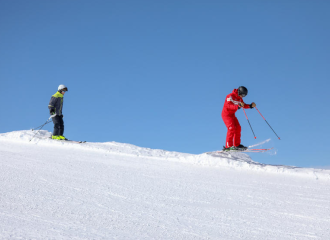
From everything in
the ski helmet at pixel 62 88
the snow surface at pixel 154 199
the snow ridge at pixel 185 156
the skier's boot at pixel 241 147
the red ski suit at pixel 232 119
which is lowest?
the snow surface at pixel 154 199

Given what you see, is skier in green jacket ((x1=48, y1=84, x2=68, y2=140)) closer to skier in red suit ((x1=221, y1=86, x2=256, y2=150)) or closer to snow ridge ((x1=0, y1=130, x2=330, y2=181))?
snow ridge ((x1=0, y1=130, x2=330, y2=181))

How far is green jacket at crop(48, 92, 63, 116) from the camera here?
10812 mm

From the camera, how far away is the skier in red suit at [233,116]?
869 cm

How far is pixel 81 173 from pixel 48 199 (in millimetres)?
1684

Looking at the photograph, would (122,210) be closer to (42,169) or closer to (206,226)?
(206,226)

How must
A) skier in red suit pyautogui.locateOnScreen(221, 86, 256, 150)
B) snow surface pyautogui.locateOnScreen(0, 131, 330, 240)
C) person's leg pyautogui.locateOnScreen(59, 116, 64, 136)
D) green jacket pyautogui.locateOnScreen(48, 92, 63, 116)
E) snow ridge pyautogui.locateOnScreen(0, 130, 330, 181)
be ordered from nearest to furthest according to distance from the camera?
snow surface pyautogui.locateOnScreen(0, 131, 330, 240) → snow ridge pyautogui.locateOnScreen(0, 130, 330, 181) → skier in red suit pyautogui.locateOnScreen(221, 86, 256, 150) → green jacket pyautogui.locateOnScreen(48, 92, 63, 116) → person's leg pyautogui.locateOnScreen(59, 116, 64, 136)

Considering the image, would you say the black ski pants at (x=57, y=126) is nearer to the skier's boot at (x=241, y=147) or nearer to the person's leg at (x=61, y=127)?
the person's leg at (x=61, y=127)

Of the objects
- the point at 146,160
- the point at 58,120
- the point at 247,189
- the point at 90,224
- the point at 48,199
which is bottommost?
the point at 90,224

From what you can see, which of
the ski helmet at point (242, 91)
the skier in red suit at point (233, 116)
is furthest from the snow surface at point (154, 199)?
the ski helmet at point (242, 91)

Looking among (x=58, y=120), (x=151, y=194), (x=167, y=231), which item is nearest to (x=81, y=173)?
(x=151, y=194)

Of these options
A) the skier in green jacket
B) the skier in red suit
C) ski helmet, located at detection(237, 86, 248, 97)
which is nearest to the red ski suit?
the skier in red suit

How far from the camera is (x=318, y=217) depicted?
399 centimetres

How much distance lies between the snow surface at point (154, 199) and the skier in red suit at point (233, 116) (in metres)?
1.40

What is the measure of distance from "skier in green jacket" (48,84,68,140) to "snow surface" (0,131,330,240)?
3574 millimetres
